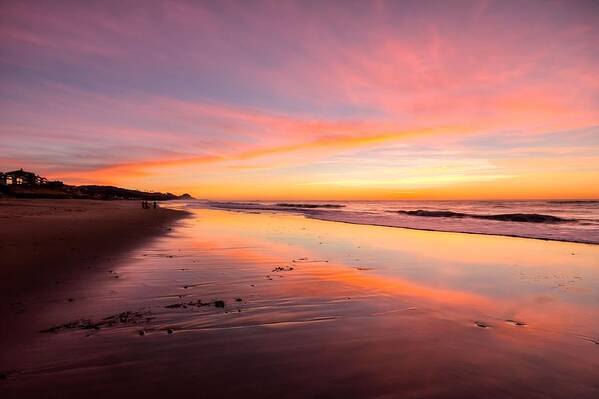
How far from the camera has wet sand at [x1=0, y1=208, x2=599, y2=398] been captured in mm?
3588

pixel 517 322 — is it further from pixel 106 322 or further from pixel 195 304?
pixel 106 322

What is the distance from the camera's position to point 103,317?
5488mm

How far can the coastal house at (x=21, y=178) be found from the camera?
2768 inches

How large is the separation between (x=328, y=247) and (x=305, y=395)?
1124cm

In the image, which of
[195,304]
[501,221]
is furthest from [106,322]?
[501,221]

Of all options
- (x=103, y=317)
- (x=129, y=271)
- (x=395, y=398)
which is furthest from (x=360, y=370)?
(x=129, y=271)

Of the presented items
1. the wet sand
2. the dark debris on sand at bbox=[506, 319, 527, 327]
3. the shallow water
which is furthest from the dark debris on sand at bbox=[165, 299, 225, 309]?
the shallow water

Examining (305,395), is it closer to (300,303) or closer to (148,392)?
(148,392)

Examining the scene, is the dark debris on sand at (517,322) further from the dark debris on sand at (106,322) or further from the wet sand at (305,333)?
the dark debris on sand at (106,322)

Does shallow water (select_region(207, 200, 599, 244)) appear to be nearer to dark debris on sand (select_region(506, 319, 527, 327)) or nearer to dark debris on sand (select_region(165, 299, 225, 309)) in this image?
dark debris on sand (select_region(506, 319, 527, 327))

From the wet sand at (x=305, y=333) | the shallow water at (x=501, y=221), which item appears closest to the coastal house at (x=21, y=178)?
the shallow water at (x=501, y=221)

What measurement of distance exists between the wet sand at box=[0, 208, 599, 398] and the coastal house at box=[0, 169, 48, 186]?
264ft

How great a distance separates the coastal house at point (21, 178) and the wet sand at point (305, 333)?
8049 centimetres

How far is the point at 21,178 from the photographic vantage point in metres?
Answer: 74.7
